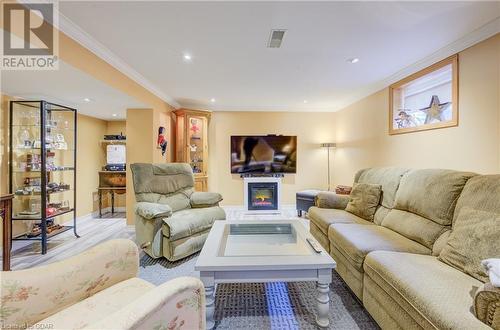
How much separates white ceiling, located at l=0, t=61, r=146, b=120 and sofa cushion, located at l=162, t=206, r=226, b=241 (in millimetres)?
1736

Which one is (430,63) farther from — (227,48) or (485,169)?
(227,48)

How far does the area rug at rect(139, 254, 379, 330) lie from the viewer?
1686 millimetres

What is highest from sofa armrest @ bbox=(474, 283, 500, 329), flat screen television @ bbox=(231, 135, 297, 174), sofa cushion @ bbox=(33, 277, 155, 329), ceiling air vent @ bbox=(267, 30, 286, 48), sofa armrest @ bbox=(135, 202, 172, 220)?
ceiling air vent @ bbox=(267, 30, 286, 48)

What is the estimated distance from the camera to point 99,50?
7.91ft

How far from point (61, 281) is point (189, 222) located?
5.34ft

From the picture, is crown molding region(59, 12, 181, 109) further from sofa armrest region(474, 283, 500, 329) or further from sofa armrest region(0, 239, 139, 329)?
sofa armrest region(474, 283, 500, 329)

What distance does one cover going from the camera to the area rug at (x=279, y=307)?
1686 mm

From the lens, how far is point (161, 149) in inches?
166

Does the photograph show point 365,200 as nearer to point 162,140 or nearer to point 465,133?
point 465,133

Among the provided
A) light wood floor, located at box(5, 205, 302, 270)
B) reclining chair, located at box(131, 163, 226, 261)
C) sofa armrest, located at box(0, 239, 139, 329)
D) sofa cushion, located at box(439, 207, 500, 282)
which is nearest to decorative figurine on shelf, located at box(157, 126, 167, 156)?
reclining chair, located at box(131, 163, 226, 261)

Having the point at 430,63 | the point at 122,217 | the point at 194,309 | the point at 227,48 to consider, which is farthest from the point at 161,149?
the point at 430,63

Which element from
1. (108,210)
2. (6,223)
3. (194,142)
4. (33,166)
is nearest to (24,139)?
(33,166)

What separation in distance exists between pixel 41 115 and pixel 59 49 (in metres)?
1.28

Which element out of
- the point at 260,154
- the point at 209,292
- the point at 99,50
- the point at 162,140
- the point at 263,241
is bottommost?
the point at 209,292
